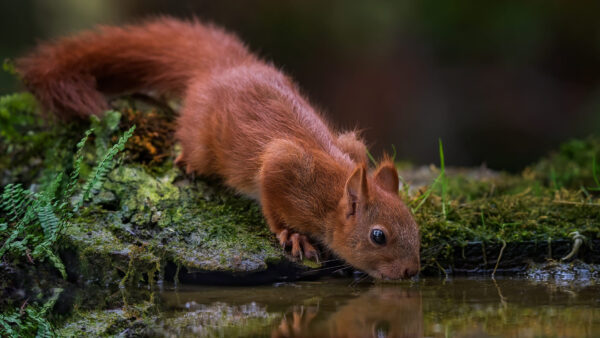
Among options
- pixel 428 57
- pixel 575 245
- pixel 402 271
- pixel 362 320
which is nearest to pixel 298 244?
pixel 402 271

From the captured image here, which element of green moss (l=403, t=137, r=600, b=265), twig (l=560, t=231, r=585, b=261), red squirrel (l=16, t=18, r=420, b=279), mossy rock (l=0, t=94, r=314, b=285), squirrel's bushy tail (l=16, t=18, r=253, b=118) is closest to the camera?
mossy rock (l=0, t=94, r=314, b=285)

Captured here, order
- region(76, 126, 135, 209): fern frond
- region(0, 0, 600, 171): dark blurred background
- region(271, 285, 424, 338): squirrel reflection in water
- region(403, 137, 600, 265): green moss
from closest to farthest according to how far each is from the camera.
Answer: region(271, 285, 424, 338): squirrel reflection in water → region(76, 126, 135, 209): fern frond → region(403, 137, 600, 265): green moss → region(0, 0, 600, 171): dark blurred background

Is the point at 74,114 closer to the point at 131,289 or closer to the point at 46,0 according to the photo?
the point at 131,289

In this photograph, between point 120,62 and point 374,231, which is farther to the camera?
point 120,62

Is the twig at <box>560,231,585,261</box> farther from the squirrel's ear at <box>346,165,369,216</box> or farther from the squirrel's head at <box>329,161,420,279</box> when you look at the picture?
the squirrel's ear at <box>346,165,369,216</box>

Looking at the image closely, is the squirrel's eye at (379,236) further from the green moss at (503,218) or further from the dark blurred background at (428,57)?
the dark blurred background at (428,57)

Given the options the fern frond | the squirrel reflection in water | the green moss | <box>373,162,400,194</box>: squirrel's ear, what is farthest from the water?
the fern frond

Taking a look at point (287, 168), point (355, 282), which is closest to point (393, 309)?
point (355, 282)

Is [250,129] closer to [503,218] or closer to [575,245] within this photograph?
[503,218]
